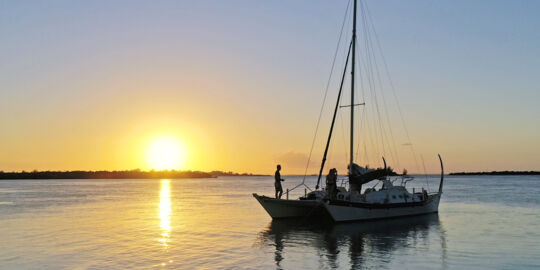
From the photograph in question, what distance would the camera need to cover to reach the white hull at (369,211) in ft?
94.7

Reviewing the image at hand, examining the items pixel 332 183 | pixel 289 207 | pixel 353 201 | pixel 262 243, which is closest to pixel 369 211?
pixel 353 201

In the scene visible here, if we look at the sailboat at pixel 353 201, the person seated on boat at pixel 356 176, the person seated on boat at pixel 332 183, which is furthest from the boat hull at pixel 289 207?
the person seated on boat at pixel 356 176

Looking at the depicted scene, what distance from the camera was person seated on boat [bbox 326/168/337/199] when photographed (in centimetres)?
2925

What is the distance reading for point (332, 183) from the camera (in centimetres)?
2941

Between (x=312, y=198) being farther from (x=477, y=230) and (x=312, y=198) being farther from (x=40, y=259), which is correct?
(x=40, y=259)

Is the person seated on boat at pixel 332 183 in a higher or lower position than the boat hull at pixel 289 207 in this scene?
higher

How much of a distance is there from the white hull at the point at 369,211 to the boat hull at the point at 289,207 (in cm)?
99

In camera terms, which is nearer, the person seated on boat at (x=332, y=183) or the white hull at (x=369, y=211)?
the white hull at (x=369, y=211)

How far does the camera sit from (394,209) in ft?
107

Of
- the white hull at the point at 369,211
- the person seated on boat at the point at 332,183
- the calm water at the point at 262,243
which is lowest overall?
the calm water at the point at 262,243

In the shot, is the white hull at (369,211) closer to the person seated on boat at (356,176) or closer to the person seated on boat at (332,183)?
the person seated on boat at (332,183)

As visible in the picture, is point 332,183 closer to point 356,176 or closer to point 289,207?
point 356,176

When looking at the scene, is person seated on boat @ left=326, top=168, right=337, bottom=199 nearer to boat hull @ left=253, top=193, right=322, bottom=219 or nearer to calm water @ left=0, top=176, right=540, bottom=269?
boat hull @ left=253, top=193, right=322, bottom=219

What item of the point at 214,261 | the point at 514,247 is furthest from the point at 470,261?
the point at 214,261
